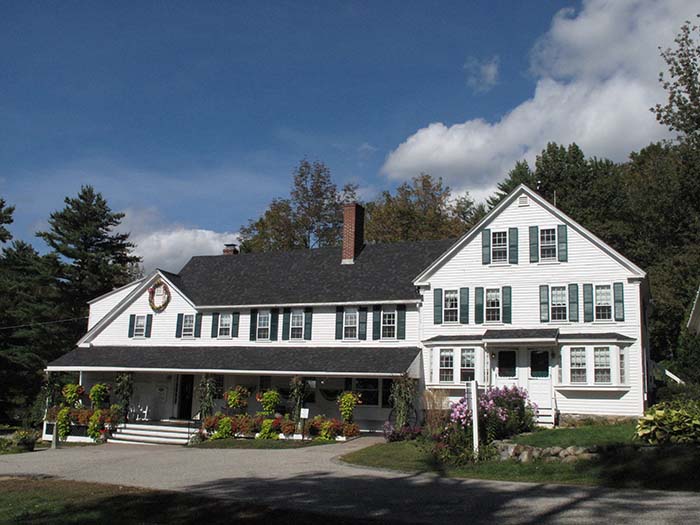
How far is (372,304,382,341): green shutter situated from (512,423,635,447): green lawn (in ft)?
34.3

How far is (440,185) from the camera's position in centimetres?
5103

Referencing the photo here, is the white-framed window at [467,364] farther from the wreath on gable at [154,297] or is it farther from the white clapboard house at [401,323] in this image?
the wreath on gable at [154,297]

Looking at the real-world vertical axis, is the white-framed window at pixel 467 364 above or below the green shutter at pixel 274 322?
below

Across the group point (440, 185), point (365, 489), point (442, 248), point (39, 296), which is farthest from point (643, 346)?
point (39, 296)

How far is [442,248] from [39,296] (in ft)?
92.7

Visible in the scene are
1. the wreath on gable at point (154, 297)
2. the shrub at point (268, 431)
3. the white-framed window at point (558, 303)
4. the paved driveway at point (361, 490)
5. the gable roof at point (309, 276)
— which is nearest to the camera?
the paved driveway at point (361, 490)

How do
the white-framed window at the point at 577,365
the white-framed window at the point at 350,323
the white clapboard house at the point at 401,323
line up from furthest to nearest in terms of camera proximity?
the white-framed window at the point at 350,323
the white clapboard house at the point at 401,323
the white-framed window at the point at 577,365

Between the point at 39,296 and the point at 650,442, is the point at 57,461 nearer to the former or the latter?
the point at 650,442

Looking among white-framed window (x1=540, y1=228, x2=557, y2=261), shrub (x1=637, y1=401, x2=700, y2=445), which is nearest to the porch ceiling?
white-framed window (x1=540, y1=228, x2=557, y2=261)

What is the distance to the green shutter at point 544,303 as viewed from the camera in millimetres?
26250

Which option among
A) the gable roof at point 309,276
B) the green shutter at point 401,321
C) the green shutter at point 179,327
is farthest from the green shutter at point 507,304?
the green shutter at point 179,327

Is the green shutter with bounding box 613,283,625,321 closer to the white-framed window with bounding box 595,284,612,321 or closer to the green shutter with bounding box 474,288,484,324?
the white-framed window with bounding box 595,284,612,321

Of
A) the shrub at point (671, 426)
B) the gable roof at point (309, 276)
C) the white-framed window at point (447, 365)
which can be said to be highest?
the gable roof at point (309, 276)

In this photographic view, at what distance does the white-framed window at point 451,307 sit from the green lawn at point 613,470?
35.5 feet
